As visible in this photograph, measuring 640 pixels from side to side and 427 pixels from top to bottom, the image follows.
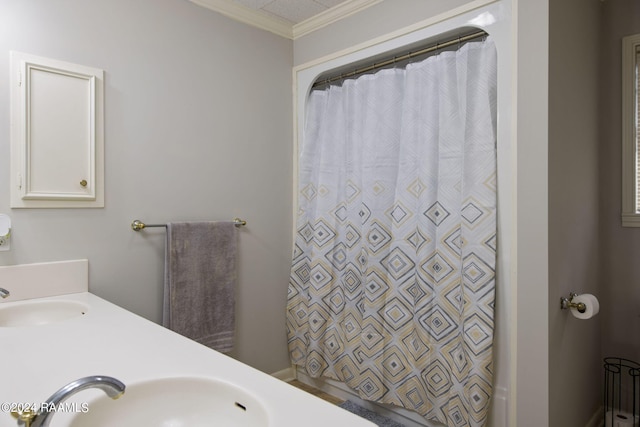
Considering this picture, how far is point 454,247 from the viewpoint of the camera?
5.66 ft

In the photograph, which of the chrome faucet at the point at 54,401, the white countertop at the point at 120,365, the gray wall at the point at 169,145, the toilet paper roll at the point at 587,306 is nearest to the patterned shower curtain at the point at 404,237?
Answer: the gray wall at the point at 169,145

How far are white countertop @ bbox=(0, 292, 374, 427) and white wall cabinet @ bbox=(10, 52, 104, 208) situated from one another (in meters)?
0.61

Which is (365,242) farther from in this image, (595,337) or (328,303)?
(595,337)

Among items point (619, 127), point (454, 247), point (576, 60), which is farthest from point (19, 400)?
point (619, 127)

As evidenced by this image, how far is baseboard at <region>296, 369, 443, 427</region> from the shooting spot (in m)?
1.93

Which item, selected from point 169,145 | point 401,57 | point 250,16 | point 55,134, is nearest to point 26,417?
point 55,134

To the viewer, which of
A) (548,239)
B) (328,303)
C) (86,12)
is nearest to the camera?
(548,239)

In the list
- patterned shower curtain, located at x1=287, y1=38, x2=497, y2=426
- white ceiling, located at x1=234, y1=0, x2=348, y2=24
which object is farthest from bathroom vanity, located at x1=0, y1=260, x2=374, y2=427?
white ceiling, located at x1=234, y1=0, x2=348, y2=24

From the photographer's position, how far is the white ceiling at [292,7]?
2.11m

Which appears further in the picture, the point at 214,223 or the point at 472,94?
the point at 214,223

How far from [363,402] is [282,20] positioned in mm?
2270

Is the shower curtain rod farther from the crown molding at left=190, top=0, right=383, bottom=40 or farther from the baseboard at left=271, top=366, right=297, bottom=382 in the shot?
the baseboard at left=271, top=366, right=297, bottom=382

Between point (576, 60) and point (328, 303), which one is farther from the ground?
point (576, 60)

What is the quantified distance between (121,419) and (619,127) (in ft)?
7.99
